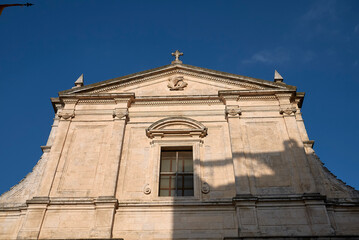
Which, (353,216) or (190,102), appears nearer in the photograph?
(353,216)

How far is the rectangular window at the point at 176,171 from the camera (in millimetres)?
12633

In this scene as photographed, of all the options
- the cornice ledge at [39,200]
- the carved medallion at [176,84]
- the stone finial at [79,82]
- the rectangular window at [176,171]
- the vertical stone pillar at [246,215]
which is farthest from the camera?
the stone finial at [79,82]

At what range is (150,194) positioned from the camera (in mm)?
12266

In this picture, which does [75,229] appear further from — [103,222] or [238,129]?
[238,129]

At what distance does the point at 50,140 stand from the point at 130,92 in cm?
375

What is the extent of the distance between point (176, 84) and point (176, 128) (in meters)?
2.70

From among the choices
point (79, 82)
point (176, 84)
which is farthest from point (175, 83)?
point (79, 82)

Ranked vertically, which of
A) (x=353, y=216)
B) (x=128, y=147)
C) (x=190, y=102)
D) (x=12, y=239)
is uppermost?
(x=190, y=102)

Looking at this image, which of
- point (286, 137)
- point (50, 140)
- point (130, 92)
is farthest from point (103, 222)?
point (286, 137)

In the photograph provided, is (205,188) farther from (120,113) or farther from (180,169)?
(120,113)

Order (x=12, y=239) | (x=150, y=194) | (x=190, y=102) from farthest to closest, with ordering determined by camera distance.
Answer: (x=190, y=102) → (x=150, y=194) → (x=12, y=239)

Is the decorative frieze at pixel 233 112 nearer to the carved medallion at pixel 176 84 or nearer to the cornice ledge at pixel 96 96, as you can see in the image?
the carved medallion at pixel 176 84

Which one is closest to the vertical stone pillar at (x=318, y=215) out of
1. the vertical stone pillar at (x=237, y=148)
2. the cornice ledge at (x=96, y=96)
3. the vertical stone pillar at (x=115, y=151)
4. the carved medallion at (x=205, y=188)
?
the vertical stone pillar at (x=237, y=148)

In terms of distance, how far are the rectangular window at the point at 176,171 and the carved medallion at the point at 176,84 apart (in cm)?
326
